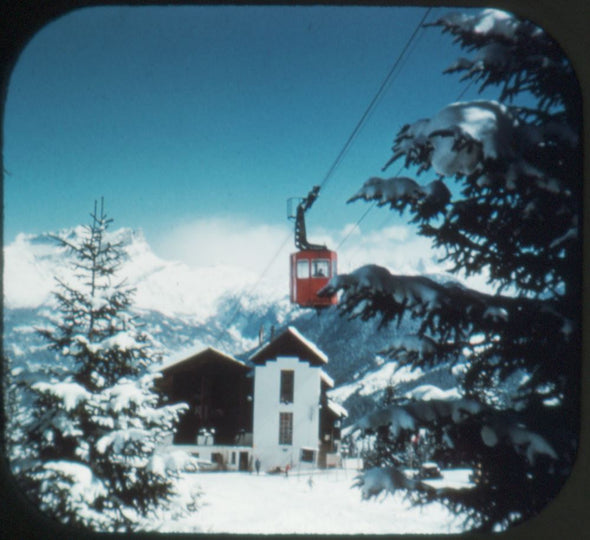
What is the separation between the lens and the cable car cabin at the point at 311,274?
203cm

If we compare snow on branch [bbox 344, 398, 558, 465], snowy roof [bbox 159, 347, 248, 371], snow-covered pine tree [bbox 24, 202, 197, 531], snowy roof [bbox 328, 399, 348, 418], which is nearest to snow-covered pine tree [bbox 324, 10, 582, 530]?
snow on branch [bbox 344, 398, 558, 465]

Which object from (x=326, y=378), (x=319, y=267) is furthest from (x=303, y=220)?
(x=326, y=378)

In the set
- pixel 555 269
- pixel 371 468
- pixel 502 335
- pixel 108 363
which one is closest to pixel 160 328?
pixel 108 363

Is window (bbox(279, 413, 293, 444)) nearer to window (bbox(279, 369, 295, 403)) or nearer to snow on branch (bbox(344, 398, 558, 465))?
window (bbox(279, 369, 295, 403))

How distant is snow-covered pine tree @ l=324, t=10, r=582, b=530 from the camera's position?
6.20 ft

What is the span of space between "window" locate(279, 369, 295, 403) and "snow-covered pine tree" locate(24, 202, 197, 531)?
537 millimetres

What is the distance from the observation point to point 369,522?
2039 mm

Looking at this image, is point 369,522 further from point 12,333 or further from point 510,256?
point 12,333

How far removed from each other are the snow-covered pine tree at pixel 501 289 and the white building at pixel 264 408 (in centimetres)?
33

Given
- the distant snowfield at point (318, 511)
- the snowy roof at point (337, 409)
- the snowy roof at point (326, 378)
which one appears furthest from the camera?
the snowy roof at point (326, 378)

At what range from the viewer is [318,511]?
2.08 metres

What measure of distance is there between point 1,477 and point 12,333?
633 mm

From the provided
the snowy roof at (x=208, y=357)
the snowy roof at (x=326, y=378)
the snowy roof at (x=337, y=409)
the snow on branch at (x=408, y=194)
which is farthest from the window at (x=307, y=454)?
the snow on branch at (x=408, y=194)

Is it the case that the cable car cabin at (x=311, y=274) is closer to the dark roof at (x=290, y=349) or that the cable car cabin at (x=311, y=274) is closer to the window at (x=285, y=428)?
the dark roof at (x=290, y=349)
